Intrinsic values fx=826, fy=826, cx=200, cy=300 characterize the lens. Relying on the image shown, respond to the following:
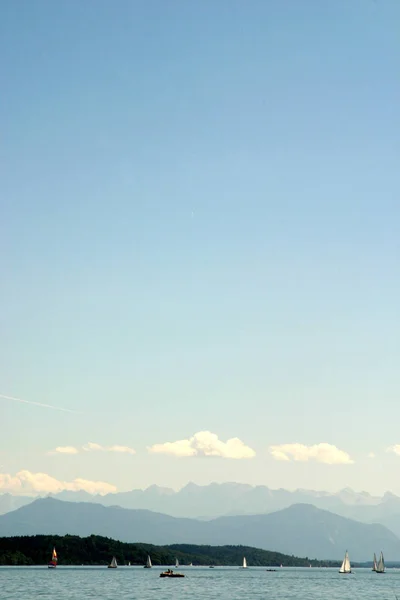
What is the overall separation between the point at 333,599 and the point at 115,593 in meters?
51.7

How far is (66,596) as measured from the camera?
178m

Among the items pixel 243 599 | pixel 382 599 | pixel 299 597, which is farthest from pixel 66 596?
pixel 382 599

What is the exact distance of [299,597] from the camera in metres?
198

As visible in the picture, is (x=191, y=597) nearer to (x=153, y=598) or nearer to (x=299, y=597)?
(x=153, y=598)

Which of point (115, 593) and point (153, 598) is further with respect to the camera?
point (115, 593)

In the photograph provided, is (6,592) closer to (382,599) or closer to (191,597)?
(191,597)

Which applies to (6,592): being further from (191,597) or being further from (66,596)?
(191,597)

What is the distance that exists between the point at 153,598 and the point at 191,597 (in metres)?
11.0

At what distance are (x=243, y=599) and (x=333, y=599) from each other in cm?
2445

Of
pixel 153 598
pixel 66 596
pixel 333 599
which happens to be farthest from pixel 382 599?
pixel 66 596

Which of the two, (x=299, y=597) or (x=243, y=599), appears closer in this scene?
(x=243, y=599)

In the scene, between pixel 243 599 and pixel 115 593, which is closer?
pixel 243 599

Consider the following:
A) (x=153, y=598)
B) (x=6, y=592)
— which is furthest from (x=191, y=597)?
(x=6, y=592)

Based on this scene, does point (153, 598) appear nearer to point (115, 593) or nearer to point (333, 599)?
point (115, 593)
